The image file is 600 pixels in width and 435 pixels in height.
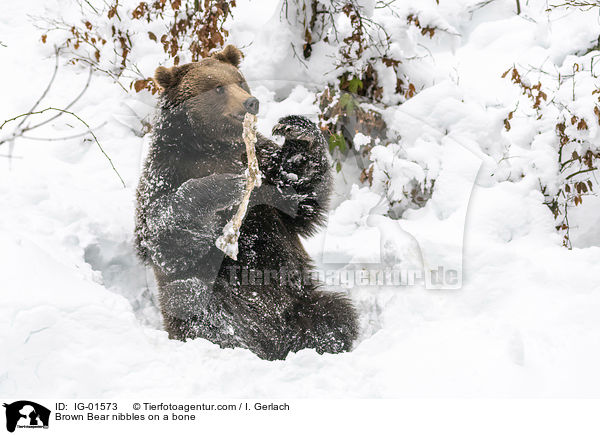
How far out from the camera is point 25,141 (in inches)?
144

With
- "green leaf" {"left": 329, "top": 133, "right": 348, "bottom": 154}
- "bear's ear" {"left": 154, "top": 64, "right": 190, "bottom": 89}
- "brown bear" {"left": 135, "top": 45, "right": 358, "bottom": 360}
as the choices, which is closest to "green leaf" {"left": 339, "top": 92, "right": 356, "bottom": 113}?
"green leaf" {"left": 329, "top": 133, "right": 348, "bottom": 154}

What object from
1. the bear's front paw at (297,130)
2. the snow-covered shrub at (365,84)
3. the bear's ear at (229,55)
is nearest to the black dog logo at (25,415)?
the bear's front paw at (297,130)

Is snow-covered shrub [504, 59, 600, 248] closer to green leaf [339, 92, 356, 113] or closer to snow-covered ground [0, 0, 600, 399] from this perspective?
snow-covered ground [0, 0, 600, 399]

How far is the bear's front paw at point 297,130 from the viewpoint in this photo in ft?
8.35

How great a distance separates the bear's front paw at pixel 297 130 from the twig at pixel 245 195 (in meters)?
0.20

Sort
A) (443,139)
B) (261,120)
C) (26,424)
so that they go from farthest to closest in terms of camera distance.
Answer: (443,139) → (261,120) → (26,424)

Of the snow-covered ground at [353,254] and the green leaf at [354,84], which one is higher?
the green leaf at [354,84]

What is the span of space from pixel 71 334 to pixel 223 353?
655 mm

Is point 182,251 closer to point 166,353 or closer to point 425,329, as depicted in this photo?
point 166,353

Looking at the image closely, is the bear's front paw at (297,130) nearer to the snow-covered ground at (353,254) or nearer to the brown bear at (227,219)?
the brown bear at (227,219)

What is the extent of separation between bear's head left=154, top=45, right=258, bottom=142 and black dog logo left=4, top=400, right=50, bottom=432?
1.31m

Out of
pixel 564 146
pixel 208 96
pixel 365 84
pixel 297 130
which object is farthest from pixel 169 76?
pixel 564 146

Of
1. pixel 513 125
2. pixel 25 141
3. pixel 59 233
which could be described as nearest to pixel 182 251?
pixel 59 233

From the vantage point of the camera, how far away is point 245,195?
7.70 ft
